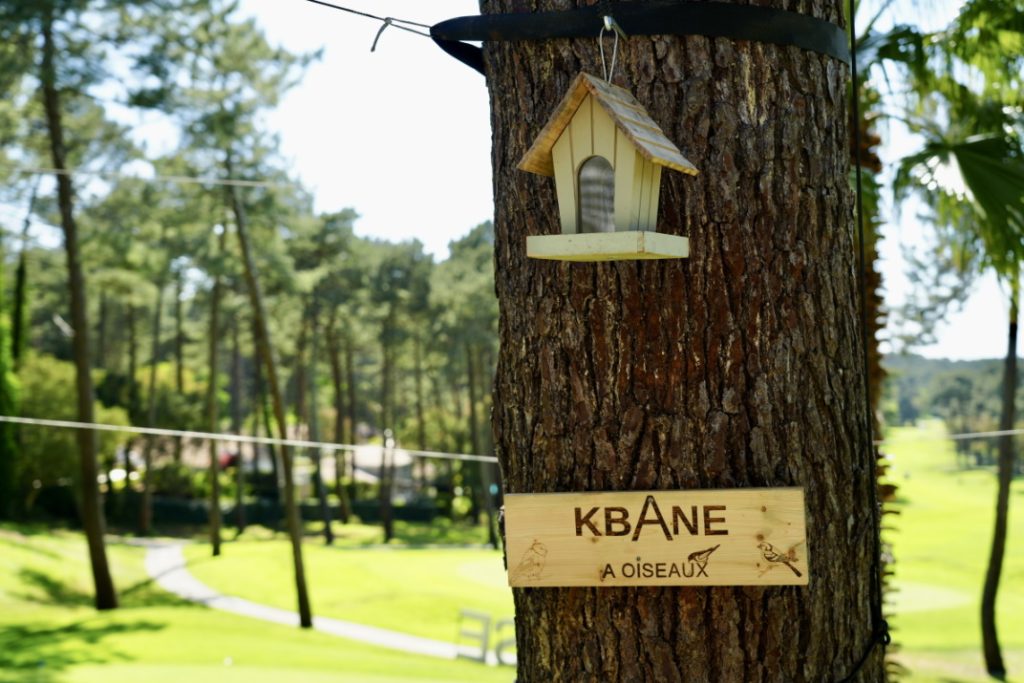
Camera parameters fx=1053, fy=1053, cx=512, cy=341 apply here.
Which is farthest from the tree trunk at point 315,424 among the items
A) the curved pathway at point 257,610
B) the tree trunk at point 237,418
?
the curved pathway at point 257,610

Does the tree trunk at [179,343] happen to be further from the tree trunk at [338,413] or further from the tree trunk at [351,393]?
the tree trunk at [351,393]

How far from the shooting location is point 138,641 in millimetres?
8414

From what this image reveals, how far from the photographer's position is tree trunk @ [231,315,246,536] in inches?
493

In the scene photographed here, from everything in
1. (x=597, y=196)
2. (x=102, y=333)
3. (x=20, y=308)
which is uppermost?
(x=20, y=308)

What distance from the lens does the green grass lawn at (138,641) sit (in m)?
7.25

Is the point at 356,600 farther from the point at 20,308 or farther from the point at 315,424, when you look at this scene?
the point at 20,308

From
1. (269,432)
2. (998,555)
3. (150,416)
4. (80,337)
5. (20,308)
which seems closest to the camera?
(998,555)

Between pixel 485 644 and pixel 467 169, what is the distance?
3.79m

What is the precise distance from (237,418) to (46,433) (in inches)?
91.1

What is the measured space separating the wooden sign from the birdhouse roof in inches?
13.2

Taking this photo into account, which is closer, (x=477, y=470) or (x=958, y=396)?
(x=958, y=396)

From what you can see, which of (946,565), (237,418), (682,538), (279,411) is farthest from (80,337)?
(682,538)

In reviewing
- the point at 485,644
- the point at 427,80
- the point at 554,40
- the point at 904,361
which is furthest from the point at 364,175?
the point at 554,40

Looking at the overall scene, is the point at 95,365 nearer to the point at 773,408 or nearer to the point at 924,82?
the point at 924,82
